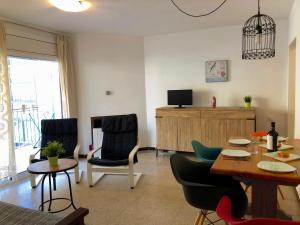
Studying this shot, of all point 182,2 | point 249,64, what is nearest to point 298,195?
point 249,64

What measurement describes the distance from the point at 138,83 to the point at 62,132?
6.69 feet

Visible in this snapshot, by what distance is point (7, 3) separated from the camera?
10.4 ft

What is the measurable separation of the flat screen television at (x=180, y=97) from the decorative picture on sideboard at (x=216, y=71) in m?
0.48

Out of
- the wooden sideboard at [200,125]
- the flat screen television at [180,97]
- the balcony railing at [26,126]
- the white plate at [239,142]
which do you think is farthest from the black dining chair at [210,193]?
the balcony railing at [26,126]

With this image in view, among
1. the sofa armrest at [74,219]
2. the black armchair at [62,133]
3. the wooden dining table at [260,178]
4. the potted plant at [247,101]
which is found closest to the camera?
the sofa armrest at [74,219]

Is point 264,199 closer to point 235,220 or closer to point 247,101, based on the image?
point 235,220

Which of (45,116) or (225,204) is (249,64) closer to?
(225,204)

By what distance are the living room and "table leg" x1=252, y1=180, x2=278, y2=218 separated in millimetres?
831

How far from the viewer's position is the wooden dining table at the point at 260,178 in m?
1.66

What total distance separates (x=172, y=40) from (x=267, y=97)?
217 centimetres

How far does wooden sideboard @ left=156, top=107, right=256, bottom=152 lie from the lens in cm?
429

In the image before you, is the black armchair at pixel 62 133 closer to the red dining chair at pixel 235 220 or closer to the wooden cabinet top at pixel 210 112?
the wooden cabinet top at pixel 210 112

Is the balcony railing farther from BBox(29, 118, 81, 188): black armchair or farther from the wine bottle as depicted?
the wine bottle

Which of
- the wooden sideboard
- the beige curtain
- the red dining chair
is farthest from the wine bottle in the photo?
the beige curtain
